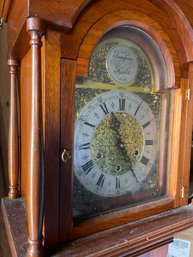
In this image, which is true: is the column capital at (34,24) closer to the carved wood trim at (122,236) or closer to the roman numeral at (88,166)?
the roman numeral at (88,166)

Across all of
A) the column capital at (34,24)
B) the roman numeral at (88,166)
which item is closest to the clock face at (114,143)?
the roman numeral at (88,166)

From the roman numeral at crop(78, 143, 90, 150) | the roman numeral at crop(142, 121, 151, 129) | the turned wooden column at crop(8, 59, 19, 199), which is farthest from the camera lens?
the turned wooden column at crop(8, 59, 19, 199)

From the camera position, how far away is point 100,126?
0.60 meters

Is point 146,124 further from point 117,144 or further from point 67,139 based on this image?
point 67,139

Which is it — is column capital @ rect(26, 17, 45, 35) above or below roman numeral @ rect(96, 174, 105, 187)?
above

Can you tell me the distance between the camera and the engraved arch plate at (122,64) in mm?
615

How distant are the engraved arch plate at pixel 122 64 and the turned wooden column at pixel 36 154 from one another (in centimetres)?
22

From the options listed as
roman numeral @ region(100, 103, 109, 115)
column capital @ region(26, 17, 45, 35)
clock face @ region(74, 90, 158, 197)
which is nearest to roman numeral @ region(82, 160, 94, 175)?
clock face @ region(74, 90, 158, 197)

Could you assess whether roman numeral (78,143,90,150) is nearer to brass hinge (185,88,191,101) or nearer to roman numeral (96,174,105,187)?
roman numeral (96,174,105,187)

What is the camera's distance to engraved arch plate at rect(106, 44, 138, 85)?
615 millimetres

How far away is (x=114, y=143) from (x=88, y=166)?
0.31 ft

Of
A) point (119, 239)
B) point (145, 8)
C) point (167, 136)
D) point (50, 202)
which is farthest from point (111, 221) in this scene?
point (145, 8)

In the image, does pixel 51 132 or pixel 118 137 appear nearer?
pixel 51 132

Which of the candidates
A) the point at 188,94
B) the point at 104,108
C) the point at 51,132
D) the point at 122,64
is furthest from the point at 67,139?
the point at 188,94
